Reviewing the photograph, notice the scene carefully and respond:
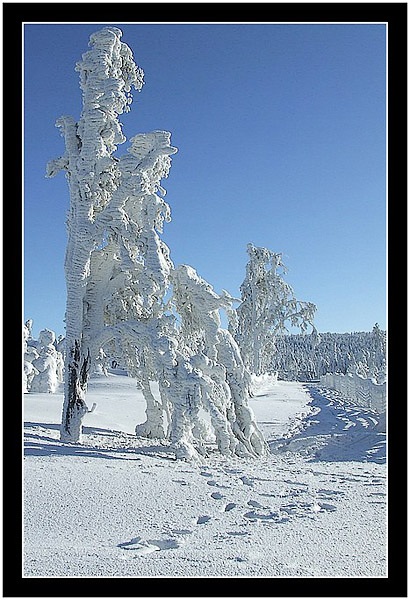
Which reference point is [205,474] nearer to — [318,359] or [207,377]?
[207,377]

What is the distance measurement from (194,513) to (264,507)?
92 cm

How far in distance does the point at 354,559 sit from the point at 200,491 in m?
2.72

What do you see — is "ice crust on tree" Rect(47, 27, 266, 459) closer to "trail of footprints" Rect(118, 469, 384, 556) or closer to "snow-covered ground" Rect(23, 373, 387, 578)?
"snow-covered ground" Rect(23, 373, 387, 578)

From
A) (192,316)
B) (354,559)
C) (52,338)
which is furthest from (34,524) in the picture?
(52,338)

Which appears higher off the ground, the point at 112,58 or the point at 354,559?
the point at 112,58

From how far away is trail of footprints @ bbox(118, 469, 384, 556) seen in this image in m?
4.97

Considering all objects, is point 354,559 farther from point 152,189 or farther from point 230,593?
point 152,189

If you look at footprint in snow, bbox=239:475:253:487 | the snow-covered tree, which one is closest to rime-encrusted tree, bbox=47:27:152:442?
footprint in snow, bbox=239:475:253:487

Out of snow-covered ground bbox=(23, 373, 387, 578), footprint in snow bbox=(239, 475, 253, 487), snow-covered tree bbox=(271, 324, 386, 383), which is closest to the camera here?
snow-covered ground bbox=(23, 373, 387, 578)

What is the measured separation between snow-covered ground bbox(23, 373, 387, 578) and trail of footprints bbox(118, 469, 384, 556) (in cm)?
1

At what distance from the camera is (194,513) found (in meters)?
6.01

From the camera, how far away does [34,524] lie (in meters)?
5.39

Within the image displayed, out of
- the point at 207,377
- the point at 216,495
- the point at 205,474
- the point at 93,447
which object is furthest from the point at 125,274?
the point at 216,495
